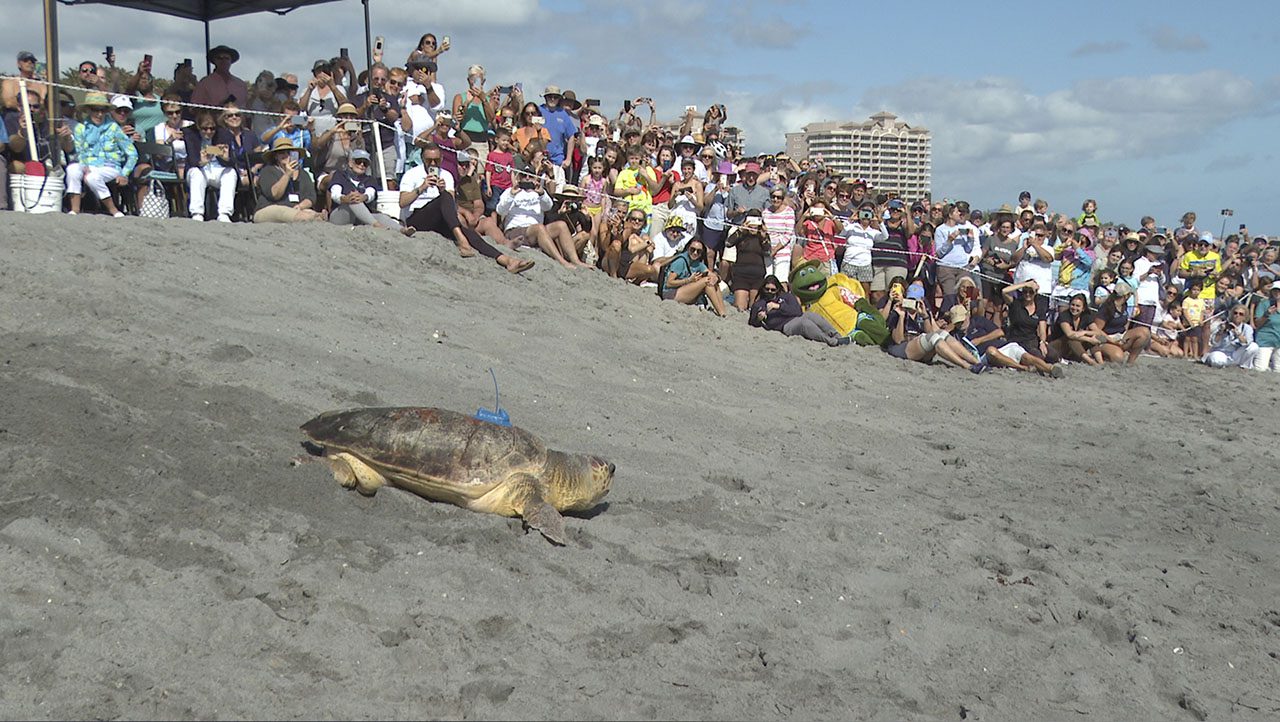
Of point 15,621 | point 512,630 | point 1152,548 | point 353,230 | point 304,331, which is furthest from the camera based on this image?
point 353,230

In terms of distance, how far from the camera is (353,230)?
34.8ft

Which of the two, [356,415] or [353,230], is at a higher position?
[353,230]

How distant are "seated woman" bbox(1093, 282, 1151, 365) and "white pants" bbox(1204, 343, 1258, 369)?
1.14 m

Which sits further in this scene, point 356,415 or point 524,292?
point 524,292

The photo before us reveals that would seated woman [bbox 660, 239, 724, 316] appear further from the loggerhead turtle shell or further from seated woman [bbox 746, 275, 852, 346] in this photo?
the loggerhead turtle shell

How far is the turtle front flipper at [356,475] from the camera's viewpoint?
5590 mm

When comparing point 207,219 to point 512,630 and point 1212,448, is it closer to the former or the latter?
point 512,630

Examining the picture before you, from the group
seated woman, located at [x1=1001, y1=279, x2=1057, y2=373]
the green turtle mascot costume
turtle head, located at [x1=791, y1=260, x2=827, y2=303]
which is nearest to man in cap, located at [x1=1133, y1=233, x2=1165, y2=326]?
seated woman, located at [x1=1001, y1=279, x2=1057, y2=373]

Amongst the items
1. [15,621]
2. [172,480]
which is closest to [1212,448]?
[172,480]

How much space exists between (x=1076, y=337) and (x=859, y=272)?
283 cm

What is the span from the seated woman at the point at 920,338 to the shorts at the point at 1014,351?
602 mm

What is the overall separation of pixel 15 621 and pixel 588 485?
2.73 m

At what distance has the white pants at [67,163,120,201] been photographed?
9586 mm

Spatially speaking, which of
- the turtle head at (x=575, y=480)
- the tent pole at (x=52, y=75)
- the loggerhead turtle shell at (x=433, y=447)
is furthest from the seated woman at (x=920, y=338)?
the tent pole at (x=52, y=75)
